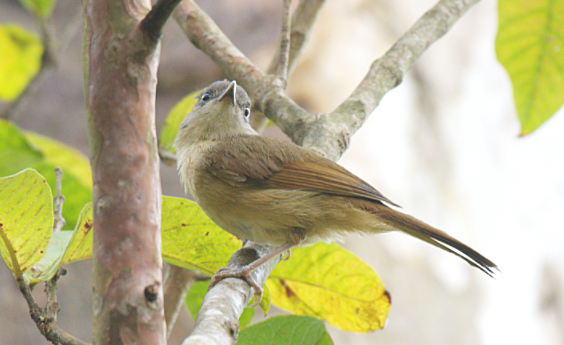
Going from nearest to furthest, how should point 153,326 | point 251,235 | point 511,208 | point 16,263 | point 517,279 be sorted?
point 153,326 → point 16,263 → point 251,235 → point 517,279 → point 511,208

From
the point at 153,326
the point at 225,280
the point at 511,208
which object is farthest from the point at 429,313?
the point at 153,326

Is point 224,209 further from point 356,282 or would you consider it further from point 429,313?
point 429,313

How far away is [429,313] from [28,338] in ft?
17.8

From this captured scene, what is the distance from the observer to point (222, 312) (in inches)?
48.4

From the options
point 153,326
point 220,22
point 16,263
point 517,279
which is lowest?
point 16,263

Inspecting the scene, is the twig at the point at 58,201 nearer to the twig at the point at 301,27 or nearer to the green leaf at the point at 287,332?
the green leaf at the point at 287,332

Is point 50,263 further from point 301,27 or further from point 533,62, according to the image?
point 533,62

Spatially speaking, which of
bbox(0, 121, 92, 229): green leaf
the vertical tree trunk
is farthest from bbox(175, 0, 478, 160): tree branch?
the vertical tree trunk

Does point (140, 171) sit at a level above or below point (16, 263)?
above

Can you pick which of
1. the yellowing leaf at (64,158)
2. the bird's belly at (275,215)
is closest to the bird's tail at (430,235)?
the bird's belly at (275,215)

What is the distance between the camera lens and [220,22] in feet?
25.9

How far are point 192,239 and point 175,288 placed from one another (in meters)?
0.50

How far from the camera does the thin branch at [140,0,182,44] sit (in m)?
0.98

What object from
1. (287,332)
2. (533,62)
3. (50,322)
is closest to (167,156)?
(287,332)
